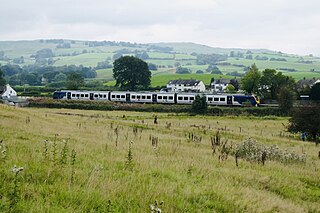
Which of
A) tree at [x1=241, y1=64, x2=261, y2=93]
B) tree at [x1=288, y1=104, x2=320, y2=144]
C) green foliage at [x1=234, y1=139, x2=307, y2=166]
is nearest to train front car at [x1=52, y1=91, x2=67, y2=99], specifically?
tree at [x1=241, y1=64, x2=261, y2=93]

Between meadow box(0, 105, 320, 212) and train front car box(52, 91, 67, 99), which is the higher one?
meadow box(0, 105, 320, 212)

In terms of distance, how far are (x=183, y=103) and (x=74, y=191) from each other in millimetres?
56481

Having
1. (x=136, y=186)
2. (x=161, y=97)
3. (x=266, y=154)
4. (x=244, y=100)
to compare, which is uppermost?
(x=136, y=186)

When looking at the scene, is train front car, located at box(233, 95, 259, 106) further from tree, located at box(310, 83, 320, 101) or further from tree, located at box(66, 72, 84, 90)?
tree, located at box(66, 72, 84, 90)

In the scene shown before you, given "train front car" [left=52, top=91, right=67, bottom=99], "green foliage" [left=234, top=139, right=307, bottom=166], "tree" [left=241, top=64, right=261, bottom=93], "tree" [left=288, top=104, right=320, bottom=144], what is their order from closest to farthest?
1. "green foliage" [left=234, top=139, right=307, bottom=166]
2. "tree" [left=288, top=104, right=320, bottom=144]
3. "train front car" [left=52, top=91, right=67, bottom=99]
4. "tree" [left=241, top=64, right=261, bottom=93]

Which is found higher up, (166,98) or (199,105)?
(166,98)

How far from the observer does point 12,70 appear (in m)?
189

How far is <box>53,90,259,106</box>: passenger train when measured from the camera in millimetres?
59938

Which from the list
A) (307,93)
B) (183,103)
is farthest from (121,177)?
(307,93)

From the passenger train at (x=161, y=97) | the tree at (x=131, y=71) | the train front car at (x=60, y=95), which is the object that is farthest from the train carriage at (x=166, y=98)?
the tree at (x=131, y=71)

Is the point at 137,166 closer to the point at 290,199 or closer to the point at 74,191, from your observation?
the point at 74,191

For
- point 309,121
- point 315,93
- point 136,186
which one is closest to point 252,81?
point 315,93

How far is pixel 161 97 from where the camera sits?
207 ft

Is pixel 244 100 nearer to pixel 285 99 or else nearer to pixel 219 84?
pixel 285 99
